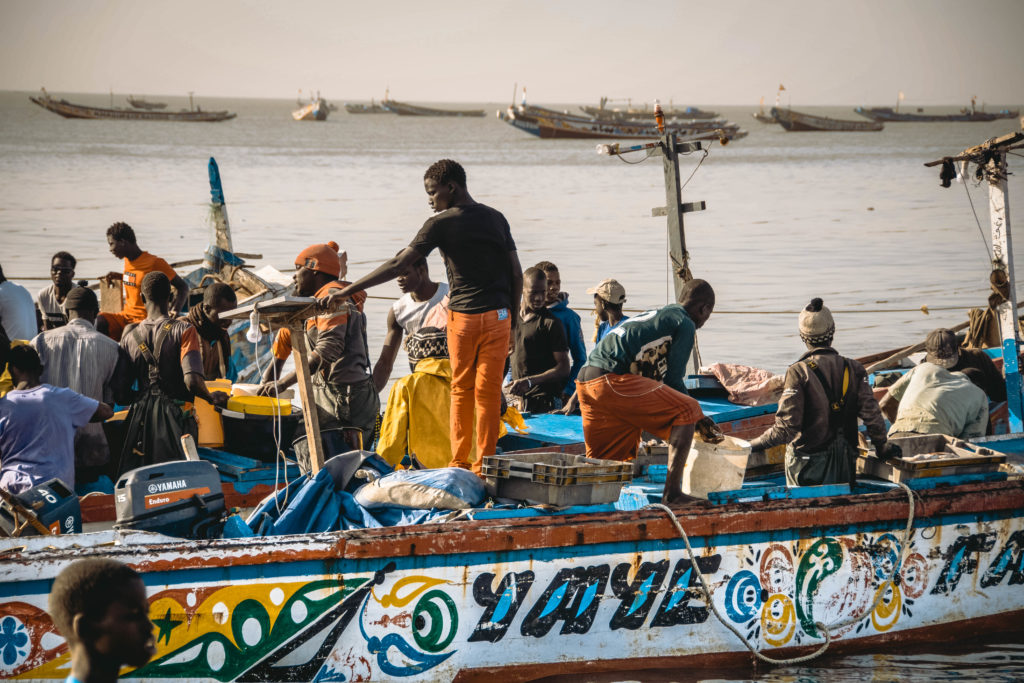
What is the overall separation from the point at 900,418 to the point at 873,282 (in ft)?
48.4

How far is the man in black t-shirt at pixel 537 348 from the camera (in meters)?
8.39

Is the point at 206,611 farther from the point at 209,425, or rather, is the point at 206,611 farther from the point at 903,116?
the point at 903,116

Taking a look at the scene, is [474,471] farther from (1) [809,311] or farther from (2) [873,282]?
(2) [873,282]

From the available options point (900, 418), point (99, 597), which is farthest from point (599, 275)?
point (99, 597)

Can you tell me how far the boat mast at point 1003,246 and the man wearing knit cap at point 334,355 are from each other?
12.8 feet

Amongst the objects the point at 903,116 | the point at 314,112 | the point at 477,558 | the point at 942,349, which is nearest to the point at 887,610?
the point at 477,558

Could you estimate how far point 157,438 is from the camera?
272 inches

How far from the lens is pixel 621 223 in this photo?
106 feet

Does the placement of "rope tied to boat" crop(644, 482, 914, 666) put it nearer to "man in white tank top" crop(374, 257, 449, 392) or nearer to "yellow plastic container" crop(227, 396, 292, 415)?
"man in white tank top" crop(374, 257, 449, 392)

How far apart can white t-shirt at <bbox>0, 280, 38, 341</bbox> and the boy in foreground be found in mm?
6854

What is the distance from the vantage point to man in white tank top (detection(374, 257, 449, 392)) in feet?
22.8

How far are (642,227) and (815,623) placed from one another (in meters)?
25.9

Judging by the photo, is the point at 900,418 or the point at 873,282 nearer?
the point at 900,418

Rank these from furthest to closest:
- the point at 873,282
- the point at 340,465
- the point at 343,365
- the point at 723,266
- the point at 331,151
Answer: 1. the point at 331,151
2. the point at 723,266
3. the point at 873,282
4. the point at 343,365
5. the point at 340,465
